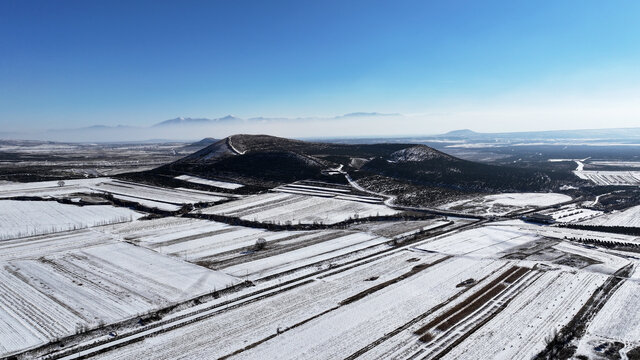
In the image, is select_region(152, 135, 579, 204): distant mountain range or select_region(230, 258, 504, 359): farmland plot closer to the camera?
select_region(230, 258, 504, 359): farmland plot

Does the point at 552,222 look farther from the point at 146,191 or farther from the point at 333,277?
the point at 146,191

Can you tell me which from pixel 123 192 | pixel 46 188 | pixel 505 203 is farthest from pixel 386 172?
pixel 46 188

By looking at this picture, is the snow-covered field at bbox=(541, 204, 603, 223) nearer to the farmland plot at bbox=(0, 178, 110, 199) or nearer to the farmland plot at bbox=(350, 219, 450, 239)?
the farmland plot at bbox=(350, 219, 450, 239)

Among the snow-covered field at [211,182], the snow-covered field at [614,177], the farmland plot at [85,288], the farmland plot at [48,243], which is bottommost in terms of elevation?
the snow-covered field at [614,177]

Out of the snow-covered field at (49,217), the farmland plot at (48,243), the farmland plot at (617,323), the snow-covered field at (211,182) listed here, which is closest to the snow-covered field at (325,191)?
the snow-covered field at (211,182)

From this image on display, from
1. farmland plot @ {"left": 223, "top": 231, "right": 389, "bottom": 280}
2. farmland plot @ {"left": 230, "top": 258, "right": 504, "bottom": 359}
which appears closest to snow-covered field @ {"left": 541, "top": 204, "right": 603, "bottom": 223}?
farmland plot @ {"left": 230, "top": 258, "right": 504, "bottom": 359}

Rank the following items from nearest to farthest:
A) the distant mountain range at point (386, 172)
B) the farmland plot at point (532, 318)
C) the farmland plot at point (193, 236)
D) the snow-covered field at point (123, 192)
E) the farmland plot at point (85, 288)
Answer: the farmland plot at point (532, 318) < the farmland plot at point (85, 288) < the farmland plot at point (193, 236) < the snow-covered field at point (123, 192) < the distant mountain range at point (386, 172)

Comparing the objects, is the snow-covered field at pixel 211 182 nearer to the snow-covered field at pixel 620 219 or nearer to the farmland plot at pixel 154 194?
the farmland plot at pixel 154 194
